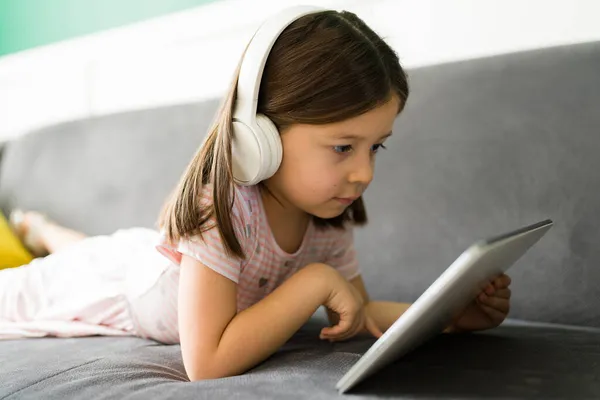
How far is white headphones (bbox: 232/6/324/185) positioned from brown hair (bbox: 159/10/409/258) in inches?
0.6

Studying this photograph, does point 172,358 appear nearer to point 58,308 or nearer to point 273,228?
point 273,228

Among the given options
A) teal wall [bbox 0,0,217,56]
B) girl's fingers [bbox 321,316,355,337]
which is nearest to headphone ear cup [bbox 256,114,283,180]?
girl's fingers [bbox 321,316,355,337]

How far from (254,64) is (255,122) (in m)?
0.08

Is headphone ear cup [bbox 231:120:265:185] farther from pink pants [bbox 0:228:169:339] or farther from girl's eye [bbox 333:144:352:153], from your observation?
pink pants [bbox 0:228:169:339]

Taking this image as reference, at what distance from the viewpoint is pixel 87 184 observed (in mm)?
1580

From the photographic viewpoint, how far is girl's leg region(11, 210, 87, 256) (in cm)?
146

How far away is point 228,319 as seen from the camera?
805 millimetres

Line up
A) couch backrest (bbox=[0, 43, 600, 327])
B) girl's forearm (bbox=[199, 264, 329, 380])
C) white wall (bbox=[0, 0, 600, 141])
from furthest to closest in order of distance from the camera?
white wall (bbox=[0, 0, 600, 141]), couch backrest (bbox=[0, 43, 600, 327]), girl's forearm (bbox=[199, 264, 329, 380])

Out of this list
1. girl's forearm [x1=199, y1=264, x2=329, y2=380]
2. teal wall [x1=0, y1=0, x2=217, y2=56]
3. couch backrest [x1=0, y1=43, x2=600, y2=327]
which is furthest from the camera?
teal wall [x1=0, y1=0, x2=217, y2=56]

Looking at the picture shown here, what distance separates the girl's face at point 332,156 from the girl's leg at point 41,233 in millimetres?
806

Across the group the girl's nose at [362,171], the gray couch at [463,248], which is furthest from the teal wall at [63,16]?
the girl's nose at [362,171]

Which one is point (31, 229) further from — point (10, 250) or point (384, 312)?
point (384, 312)

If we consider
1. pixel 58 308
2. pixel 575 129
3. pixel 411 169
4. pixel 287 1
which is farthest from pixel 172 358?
pixel 287 1

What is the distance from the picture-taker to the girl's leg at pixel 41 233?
4.78 ft
